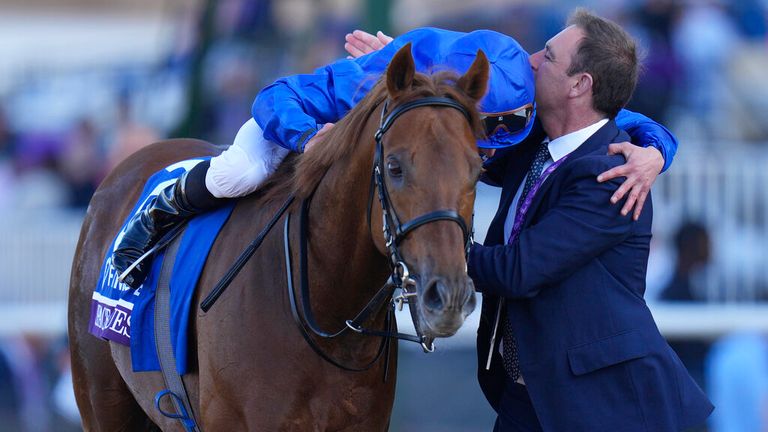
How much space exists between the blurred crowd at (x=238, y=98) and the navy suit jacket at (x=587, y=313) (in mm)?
3638

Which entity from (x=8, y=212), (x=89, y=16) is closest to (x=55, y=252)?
(x=8, y=212)

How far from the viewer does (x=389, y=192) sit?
262 cm

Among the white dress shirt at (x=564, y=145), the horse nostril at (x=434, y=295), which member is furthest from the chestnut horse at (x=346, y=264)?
the white dress shirt at (x=564, y=145)

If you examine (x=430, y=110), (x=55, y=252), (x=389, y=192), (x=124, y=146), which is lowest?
(x=55, y=252)

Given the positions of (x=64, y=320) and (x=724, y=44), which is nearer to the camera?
(x=64, y=320)

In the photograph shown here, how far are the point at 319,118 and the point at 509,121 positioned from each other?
1.98ft

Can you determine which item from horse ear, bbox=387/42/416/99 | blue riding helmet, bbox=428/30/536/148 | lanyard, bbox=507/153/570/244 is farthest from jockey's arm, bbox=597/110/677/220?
horse ear, bbox=387/42/416/99

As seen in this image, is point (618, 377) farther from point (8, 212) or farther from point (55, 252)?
point (8, 212)

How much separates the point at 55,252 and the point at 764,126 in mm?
5837

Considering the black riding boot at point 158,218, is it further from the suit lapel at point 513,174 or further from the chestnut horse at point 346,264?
the suit lapel at point 513,174

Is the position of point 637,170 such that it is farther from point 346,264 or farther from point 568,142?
point 346,264

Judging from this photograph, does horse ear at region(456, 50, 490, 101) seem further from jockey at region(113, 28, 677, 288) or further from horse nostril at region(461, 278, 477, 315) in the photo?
horse nostril at region(461, 278, 477, 315)

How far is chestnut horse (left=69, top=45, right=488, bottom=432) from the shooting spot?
8.30 feet

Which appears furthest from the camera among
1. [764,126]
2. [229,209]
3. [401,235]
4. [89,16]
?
[89,16]
